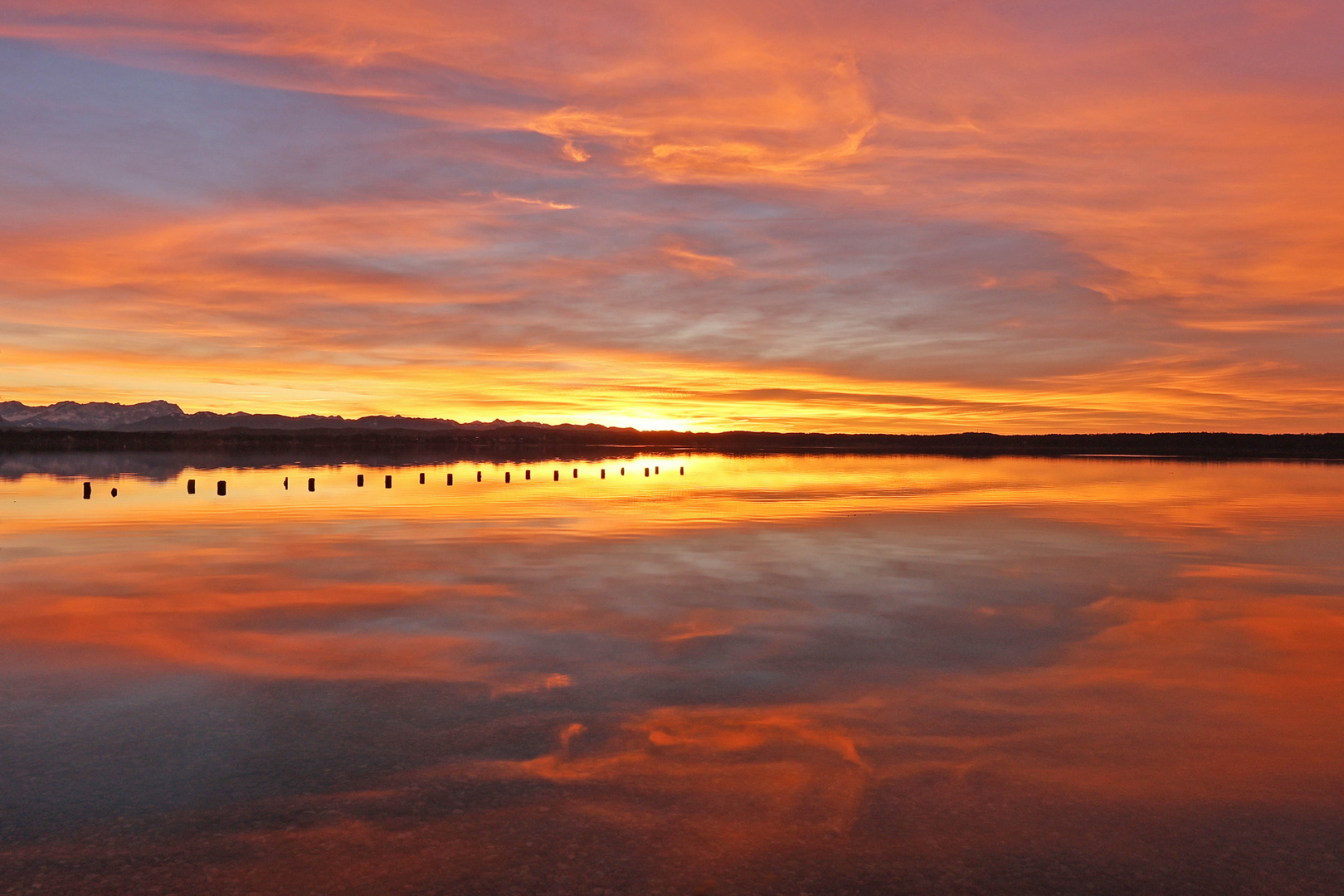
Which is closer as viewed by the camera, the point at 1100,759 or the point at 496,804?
the point at 496,804

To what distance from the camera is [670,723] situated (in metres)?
9.02

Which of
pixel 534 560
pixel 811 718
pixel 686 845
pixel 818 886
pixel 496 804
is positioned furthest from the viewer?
pixel 534 560

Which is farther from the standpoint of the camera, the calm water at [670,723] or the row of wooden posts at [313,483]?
the row of wooden posts at [313,483]

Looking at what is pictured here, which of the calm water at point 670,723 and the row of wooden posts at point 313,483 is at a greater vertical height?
the row of wooden posts at point 313,483

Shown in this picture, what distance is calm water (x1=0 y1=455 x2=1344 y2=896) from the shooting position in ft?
20.2

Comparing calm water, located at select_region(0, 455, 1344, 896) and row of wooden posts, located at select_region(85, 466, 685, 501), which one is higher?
row of wooden posts, located at select_region(85, 466, 685, 501)

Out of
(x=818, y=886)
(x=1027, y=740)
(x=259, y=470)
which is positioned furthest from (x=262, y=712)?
(x=259, y=470)

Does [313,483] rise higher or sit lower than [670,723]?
higher

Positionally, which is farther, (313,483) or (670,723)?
(313,483)

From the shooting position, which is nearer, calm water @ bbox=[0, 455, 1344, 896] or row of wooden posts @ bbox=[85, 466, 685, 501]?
calm water @ bbox=[0, 455, 1344, 896]

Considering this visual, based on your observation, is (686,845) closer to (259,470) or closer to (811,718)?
(811,718)

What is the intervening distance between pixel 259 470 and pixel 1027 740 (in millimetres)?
63897

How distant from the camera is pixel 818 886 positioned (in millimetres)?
5812

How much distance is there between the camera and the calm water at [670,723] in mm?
6152
